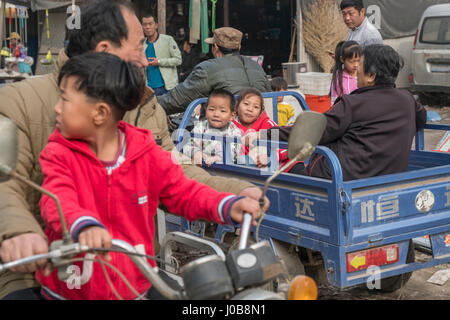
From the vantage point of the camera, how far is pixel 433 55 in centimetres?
1411

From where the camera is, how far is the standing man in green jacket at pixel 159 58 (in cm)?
896

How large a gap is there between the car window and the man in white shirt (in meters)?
7.17

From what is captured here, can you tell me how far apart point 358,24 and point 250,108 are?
9.40 feet

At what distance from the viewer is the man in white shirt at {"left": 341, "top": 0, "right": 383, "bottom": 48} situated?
7391 millimetres

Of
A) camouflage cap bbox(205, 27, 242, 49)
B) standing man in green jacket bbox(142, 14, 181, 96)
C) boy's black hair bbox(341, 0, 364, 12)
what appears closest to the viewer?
camouflage cap bbox(205, 27, 242, 49)

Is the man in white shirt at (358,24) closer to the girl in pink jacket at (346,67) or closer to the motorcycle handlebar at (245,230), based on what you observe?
the girl in pink jacket at (346,67)

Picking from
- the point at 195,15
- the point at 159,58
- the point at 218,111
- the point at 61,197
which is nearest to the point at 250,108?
the point at 218,111

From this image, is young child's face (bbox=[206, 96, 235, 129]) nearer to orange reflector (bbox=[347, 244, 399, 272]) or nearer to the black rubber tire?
the black rubber tire

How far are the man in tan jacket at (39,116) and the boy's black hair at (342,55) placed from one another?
12.6ft

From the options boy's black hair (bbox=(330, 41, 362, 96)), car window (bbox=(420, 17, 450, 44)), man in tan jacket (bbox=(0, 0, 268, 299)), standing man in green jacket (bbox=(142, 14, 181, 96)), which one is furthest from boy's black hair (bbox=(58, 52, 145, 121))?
car window (bbox=(420, 17, 450, 44))

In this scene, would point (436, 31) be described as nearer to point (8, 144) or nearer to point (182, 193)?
point (182, 193)

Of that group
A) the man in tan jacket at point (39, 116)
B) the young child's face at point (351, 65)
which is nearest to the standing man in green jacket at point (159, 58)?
the young child's face at point (351, 65)

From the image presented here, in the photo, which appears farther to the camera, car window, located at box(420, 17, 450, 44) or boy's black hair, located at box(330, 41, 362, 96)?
car window, located at box(420, 17, 450, 44)

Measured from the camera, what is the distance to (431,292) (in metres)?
4.85
